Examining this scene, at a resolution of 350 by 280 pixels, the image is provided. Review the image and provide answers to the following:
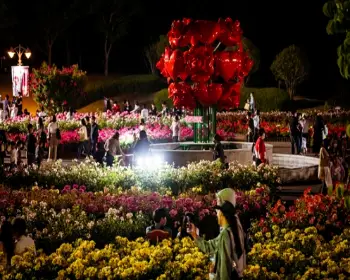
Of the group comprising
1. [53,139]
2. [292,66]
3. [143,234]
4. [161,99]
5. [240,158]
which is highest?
[292,66]

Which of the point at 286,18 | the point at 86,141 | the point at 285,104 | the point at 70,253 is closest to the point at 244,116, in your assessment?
the point at 285,104

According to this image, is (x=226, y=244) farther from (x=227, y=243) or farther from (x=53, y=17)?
(x=53, y=17)

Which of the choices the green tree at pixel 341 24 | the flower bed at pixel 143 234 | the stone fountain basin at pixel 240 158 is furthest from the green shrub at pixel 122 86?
the green tree at pixel 341 24

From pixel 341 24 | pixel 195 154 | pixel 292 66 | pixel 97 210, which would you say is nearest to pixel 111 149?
pixel 195 154

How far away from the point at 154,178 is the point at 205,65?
670 cm

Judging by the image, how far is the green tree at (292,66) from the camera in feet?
163

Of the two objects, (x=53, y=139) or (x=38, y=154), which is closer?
(x=38, y=154)

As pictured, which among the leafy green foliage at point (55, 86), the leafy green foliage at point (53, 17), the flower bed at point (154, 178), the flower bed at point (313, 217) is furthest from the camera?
the leafy green foliage at point (53, 17)

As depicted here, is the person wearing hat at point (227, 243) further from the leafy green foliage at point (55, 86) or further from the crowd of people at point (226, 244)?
the leafy green foliage at point (55, 86)

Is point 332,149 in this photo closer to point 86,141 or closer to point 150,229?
point 86,141

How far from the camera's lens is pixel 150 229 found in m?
10.7

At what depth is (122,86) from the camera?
55312mm

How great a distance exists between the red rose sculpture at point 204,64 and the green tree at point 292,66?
1047 inches

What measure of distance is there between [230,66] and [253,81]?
117ft
